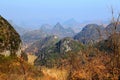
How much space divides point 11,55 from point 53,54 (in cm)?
3618

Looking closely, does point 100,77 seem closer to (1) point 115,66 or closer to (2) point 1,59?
(1) point 115,66

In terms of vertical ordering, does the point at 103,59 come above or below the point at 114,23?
below

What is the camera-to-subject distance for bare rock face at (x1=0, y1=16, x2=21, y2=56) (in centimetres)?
3291

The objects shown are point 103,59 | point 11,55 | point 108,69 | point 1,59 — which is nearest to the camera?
point 108,69

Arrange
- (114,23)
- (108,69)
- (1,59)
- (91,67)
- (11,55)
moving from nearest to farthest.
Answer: (114,23)
(108,69)
(91,67)
(1,59)
(11,55)

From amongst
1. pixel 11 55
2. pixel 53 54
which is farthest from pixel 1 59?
pixel 53 54

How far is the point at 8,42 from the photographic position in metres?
35.0

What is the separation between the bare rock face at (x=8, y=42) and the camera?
3291 cm

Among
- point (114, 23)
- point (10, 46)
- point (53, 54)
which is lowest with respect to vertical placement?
point (53, 54)

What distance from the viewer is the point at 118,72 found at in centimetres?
1320

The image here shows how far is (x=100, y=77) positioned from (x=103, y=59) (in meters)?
3.11

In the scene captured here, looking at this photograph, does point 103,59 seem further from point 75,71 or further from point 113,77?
point 113,77

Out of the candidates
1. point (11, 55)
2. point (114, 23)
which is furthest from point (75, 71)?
point (11, 55)

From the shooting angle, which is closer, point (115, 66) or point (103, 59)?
point (115, 66)
